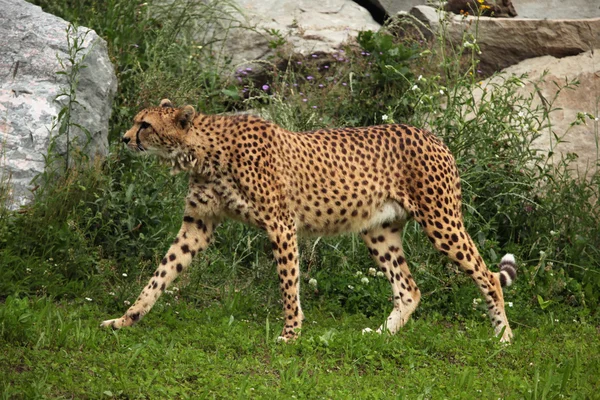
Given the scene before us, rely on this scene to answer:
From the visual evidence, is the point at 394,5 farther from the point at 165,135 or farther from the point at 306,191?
the point at 165,135

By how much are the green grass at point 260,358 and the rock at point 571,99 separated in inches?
98.3

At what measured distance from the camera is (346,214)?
6617 mm

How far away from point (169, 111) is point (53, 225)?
50.2 inches

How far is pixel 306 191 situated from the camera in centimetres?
655

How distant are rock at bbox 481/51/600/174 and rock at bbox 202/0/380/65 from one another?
1.78 m

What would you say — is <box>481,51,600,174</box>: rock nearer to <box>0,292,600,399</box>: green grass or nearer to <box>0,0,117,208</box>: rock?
<box>0,292,600,399</box>: green grass

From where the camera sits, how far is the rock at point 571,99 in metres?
8.81

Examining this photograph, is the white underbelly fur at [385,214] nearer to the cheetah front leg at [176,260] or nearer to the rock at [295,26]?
the cheetah front leg at [176,260]

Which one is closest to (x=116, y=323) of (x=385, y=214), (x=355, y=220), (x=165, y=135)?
(x=165, y=135)

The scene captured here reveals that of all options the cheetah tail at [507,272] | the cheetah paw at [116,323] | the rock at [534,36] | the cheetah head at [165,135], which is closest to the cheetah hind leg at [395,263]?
the cheetah tail at [507,272]

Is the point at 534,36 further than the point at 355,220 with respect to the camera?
Yes

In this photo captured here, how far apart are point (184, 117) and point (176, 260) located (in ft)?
3.08

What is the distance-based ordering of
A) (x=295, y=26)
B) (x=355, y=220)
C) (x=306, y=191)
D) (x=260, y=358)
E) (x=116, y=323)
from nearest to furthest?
(x=260, y=358) < (x=116, y=323) < (x=306, y=191) < (x=355, y=220) < (x=295, y=26)

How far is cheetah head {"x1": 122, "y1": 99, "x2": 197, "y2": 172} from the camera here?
6301 millimetres
